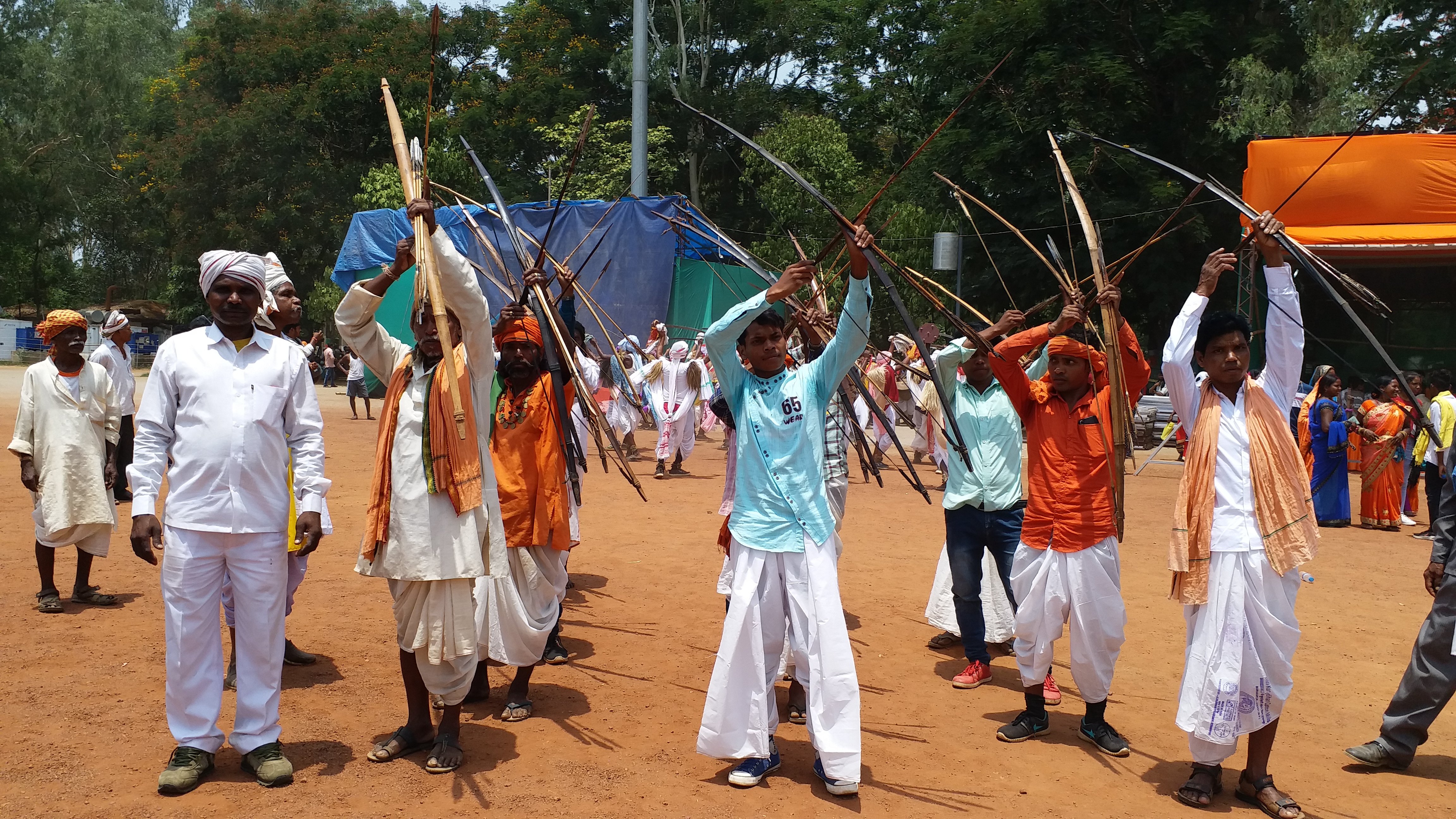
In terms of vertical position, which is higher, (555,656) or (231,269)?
(231,269)

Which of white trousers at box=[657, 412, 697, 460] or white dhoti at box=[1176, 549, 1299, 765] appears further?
white trousers at box=[657, 412, 697, 460]

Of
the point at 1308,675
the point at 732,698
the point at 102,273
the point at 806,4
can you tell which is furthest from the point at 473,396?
the point at 102,273

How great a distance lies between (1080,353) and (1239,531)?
3.78 ft

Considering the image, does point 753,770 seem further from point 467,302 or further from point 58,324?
point 58,324

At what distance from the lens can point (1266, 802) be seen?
14.1 ft

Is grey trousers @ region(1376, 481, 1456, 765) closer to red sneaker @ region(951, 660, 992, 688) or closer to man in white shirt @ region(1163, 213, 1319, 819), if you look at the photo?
man in white shirt @ region(1163, 213, 1319, 819)

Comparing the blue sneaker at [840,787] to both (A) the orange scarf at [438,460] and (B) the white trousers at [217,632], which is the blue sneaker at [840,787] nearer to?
(A) the orange scarf at [438,460]

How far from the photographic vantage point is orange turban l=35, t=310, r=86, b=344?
22.4 feet

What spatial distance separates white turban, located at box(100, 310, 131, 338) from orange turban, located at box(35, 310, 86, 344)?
113 inches

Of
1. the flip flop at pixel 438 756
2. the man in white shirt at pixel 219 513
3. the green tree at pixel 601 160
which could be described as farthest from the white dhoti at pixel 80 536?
the green tree at pixel 601 160

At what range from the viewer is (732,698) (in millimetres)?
4273

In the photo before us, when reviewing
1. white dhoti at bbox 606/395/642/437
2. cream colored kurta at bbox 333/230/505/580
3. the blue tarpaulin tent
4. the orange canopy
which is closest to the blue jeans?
cream colored kurta at bbox 333/230/505/580

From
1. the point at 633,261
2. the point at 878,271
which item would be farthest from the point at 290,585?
the point at 633,261

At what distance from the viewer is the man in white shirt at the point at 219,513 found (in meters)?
4.11
